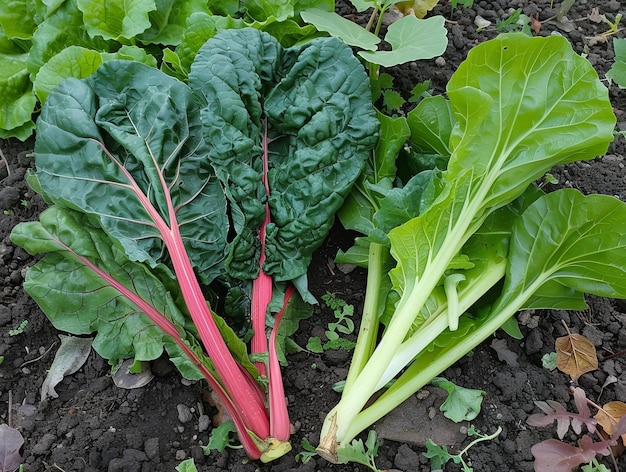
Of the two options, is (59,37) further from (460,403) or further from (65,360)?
(460,403)

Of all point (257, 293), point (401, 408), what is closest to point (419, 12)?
point (257, 293)

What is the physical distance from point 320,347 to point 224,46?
43.4 inches

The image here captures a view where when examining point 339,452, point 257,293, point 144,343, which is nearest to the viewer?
point 339,452

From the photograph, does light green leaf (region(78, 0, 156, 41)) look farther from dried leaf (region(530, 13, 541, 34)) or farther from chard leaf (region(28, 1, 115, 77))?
dried leaf (region(530, 13, 541, 34))

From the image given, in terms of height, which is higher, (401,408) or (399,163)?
(399,163)

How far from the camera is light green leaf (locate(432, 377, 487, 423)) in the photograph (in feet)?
6.14

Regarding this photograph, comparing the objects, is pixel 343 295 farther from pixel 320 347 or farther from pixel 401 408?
pixel 401 408

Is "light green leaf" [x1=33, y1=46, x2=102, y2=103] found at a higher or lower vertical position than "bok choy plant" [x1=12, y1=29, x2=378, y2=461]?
higher

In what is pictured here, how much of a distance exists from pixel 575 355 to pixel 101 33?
214cm

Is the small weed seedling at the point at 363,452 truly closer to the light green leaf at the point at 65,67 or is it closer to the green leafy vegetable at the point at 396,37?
the green leafy vegetable at the point at 396,37

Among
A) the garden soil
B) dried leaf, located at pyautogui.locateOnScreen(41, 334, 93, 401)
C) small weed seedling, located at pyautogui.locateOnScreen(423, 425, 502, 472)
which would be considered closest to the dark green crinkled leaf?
the garden soil

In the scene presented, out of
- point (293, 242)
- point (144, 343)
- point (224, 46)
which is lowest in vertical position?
point (144, 343)

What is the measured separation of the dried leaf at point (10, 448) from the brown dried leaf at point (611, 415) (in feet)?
6.00

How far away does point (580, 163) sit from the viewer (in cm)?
247
